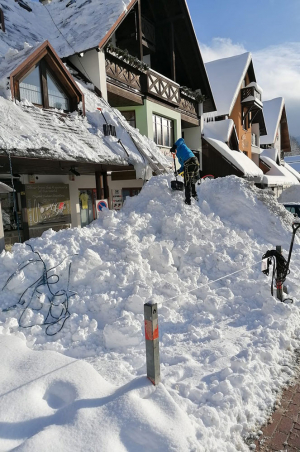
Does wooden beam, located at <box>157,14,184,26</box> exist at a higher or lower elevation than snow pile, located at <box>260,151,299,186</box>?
higher

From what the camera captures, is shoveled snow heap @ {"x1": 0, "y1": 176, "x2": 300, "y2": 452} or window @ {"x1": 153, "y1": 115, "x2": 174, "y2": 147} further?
window @ {"x1": 153, "y1": 115, "x2": 174, "y2": 147}

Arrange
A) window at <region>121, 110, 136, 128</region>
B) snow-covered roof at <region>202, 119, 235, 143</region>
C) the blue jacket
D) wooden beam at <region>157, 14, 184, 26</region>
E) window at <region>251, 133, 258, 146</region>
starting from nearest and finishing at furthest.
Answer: the blue jacket < window at <region>121, 110, 136, 128</region> < wooden beam at <region>157, 14, 184, 26</region> < snow-covered roof at <region>202, 119, 235, 143</region> < window at <region>251, 133, 258, 146</region>

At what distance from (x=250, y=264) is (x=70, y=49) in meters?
10.3

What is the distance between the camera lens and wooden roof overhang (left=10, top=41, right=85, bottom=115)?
26.9ft

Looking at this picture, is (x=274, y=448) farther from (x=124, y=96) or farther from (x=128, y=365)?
(x=124, y=96)

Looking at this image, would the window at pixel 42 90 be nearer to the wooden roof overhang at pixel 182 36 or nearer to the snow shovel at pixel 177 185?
the snow shovel at pixel 177 185

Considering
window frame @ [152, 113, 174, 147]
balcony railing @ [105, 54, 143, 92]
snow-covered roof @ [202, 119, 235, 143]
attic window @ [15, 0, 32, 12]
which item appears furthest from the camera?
snow-covered roof @ [202, 119, 235, 143]

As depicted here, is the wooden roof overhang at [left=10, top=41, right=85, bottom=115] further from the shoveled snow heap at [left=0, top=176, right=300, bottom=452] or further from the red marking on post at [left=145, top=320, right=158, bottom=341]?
the red marking on post at [left=145, top=320, right=158, bottom=341]

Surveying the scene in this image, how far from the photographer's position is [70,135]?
8672 mm

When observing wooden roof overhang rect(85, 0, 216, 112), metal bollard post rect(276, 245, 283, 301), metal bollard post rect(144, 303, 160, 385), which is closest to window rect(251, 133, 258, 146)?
wooden roof overhang rect(85, 0, 216, 112)

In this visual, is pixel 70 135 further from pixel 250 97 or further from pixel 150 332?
pixel 250 97

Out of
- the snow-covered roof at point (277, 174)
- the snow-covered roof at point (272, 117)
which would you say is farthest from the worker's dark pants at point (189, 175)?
the snow-covered roof at point (272, 117)

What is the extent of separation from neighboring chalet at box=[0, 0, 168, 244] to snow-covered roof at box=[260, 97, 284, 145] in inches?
1029

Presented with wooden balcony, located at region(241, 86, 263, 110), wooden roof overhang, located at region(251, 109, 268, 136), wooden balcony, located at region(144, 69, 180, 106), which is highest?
wooden balcony, located at region(241, 86, 263, 110)
